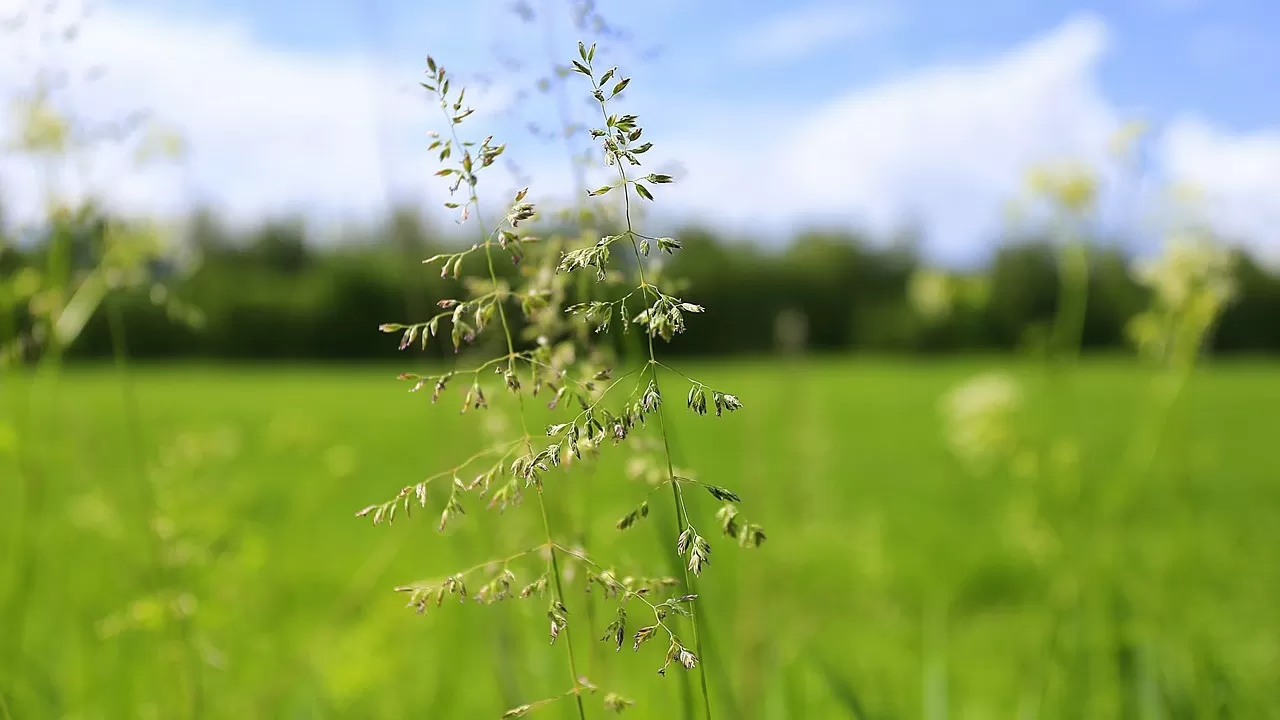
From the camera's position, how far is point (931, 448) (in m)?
12.6

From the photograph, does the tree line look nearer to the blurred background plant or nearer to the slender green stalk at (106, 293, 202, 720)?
the blurred background plant

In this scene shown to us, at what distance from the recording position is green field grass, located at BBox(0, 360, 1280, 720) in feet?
4.74

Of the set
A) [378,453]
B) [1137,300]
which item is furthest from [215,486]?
[378,453]

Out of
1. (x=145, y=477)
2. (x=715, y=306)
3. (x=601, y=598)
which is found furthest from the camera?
(x=715, y=306)

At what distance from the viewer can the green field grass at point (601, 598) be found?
1443mm

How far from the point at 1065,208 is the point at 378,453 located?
35.8 ft

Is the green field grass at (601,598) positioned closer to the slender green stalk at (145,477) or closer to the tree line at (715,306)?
the slender green stalk at (145,477)

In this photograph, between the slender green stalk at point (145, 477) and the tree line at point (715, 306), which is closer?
the slender green stalk at point (145, 477)

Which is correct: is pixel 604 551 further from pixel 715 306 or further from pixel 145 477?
pixel 715 306

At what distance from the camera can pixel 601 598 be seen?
1.75m

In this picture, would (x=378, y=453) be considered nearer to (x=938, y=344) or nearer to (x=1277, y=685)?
(x=1277, y=685)

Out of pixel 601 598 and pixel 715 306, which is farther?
pixel 715 306

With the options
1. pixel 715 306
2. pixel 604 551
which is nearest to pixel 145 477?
pixel 604 551

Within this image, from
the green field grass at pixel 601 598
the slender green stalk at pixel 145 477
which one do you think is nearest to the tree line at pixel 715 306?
Answer: the green field grass at pixel 601 598
